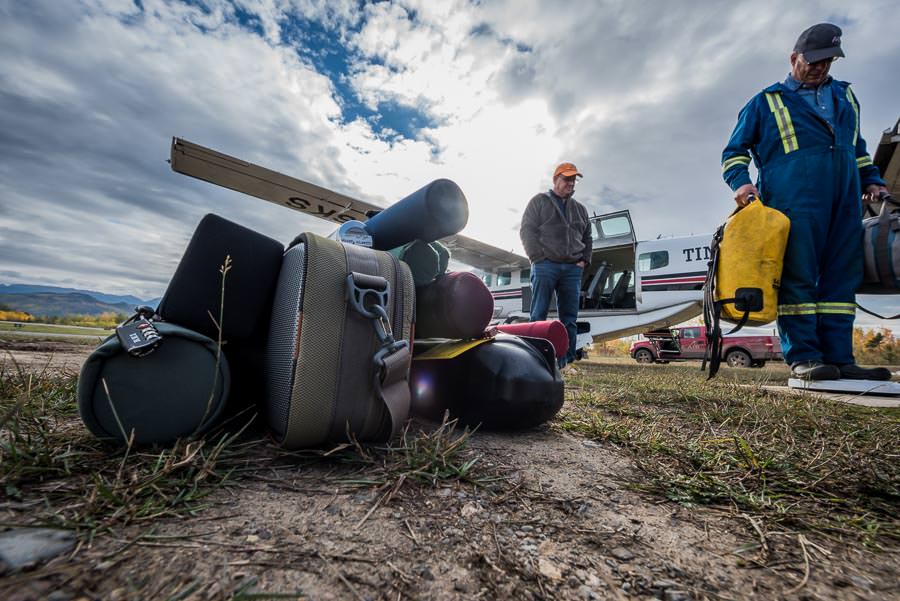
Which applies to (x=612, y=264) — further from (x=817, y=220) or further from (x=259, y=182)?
(x=259, y=182)

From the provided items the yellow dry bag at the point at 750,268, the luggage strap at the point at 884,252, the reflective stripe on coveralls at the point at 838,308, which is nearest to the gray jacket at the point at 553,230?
the yellow dry bag at the point at 750,268

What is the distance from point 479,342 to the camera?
107cm

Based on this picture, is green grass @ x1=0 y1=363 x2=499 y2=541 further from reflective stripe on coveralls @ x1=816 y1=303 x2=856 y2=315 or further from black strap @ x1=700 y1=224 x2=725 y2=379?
reflective stripe on coveralls @ x1=816 y1=303 x2=856 y2=315

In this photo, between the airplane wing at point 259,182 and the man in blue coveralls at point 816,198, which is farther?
the airplane wing at point 259,182

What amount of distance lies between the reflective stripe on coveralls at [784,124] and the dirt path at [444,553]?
2191 mm

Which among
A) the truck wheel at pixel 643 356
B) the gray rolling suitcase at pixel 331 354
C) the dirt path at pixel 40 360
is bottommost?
the truck wheel at pixel 643 356

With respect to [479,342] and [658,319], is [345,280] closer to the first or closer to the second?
[479,342]

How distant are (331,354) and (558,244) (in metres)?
2.72

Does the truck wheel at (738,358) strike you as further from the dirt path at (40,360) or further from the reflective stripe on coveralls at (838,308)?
the dirt path at (40,360)

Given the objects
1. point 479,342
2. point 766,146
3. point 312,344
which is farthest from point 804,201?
Result: point 312,344

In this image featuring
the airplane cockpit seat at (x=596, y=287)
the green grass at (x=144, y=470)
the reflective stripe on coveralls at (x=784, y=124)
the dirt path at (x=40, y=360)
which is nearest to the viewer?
the green grass at (x=144, y=470)

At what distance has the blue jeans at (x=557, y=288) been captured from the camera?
3090mm

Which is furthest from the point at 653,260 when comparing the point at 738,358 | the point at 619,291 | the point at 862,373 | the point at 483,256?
the point at 738,358

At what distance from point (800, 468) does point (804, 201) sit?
174cm
